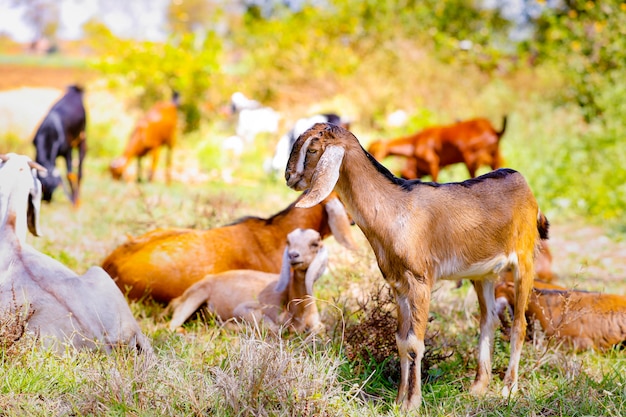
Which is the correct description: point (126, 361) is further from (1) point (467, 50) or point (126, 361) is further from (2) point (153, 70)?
(1) point (467, 50)

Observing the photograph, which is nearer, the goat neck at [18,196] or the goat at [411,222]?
the goat at [411,222]

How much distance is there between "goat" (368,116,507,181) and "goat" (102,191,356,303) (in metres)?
4.50

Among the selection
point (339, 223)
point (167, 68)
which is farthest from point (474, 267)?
point (167, 68)

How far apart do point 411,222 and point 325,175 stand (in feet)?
1.73

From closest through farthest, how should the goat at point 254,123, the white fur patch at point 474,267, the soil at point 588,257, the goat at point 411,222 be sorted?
1. the goat at point 411,222
2. the white fur patch at point 474,267
3. the soil at point 588,257
4. the goat at point 254,123

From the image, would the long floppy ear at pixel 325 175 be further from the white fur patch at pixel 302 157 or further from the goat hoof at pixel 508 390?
the goat hoof at pixel 508 390

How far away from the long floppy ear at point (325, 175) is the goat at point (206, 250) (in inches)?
80.5

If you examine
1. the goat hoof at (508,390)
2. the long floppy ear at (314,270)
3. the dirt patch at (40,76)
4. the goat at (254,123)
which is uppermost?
the long floppy ear at (314,270)

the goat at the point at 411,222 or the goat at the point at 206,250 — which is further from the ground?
the goat at the point at 411,222

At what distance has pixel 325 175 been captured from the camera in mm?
3629

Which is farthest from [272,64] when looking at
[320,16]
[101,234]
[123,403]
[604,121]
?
[123,403]

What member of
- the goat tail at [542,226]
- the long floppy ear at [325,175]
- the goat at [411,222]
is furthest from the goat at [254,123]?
the long floppy ear at [325,175]

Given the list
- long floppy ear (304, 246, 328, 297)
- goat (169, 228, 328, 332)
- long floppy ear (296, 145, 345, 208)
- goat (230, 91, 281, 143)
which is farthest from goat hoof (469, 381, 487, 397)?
goat (230, 91, 281, 143)

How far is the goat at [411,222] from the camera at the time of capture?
12.3 ft
